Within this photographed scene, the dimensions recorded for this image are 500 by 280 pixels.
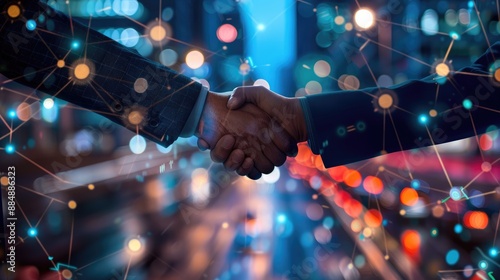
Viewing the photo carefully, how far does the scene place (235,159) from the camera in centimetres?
197

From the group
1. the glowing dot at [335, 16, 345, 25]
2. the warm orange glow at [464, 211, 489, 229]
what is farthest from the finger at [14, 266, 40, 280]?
the glowing dot at [335, 16, 345, 25]

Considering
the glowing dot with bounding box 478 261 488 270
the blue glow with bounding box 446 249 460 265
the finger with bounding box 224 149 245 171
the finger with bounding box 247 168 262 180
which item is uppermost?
the finger with bounding box 224 149 245 171

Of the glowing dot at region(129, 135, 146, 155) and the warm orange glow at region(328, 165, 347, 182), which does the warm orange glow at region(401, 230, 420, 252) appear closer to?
the warm orange glow at region(328, 165, 347, 182)

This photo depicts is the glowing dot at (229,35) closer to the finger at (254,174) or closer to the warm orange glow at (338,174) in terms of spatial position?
the warm orange glow at (338,174)

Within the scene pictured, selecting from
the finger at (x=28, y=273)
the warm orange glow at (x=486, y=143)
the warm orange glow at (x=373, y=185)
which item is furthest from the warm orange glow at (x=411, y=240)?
the warm orange glow at (x=486, y=143)

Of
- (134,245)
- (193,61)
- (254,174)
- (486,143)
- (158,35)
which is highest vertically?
(254,174)

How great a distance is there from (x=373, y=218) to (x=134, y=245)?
6.29 feet

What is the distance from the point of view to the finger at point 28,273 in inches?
79.5

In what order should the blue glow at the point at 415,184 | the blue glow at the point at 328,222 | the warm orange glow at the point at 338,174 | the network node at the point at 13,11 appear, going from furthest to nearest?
the warm orange glow at the point at 338,174, the blue glow at the point at 415,184, the blue glow at the point at 328,222, the network node at the point at 13,11

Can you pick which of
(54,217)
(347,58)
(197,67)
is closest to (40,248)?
(54,217)

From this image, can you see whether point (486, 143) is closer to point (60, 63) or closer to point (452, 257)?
point (452, 257)

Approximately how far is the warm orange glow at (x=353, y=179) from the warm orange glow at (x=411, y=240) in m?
3.04

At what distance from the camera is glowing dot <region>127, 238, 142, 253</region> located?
2725 millimetres

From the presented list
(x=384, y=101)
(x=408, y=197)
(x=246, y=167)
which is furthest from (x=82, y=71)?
(x=408, y=197)
